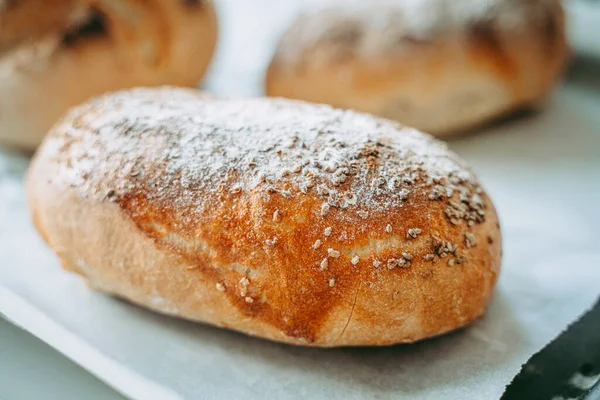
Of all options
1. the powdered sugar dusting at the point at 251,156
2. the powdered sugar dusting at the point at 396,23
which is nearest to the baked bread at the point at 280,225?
the powdered sugar dusting at the point at 251,156

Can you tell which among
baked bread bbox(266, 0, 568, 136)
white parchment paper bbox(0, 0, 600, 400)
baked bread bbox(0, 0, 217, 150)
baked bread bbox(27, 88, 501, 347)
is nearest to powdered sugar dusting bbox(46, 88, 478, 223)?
baked bread bbox(27, 88, 501, 347)

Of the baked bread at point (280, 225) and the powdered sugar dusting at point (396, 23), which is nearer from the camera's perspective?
the baked bread at point (280, 225)

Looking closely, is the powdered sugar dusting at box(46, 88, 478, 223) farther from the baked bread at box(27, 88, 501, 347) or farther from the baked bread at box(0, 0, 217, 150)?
the baked bread at box(0, 0, 217, 150)

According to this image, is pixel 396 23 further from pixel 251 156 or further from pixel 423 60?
pixel 251 156

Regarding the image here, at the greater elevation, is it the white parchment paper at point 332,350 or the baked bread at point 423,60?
the baked bread at point 423,60

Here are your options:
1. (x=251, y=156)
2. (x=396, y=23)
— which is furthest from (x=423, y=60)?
(x=251, y=156)

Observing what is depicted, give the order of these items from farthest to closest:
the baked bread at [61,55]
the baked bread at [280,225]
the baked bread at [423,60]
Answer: the baked bread at [423,60] < the baked bread at [61,55] < the baked bread at [280,225]

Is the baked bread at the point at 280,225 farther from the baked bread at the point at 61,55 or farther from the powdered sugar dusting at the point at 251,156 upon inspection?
the baked bread at the point at 61,55

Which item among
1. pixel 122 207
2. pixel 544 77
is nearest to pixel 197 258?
pixel 122 207
